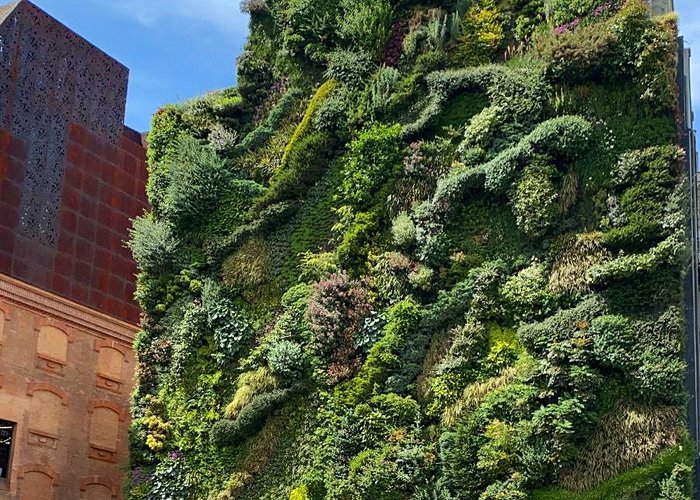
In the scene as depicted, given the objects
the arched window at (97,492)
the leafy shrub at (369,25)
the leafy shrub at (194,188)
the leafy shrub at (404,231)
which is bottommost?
the arched window at (97,492)

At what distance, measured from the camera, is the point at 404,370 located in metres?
21.8

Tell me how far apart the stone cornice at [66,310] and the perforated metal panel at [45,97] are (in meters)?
1.45

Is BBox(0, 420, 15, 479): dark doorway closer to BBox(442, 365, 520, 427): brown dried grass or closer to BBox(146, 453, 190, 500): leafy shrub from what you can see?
BBox(146, 453, 190, 500): leafy shrub

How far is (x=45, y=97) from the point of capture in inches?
1110

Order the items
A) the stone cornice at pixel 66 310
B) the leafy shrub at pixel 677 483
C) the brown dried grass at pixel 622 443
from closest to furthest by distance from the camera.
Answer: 1. the leafy shrub at pixel 677 483
2. the brown dried grass at pixel 622 443
3. the stone cornice at pixel 66 310

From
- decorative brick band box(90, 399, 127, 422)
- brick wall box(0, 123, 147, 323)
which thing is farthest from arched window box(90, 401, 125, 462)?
brick wall box(0, 123, 147, 323)

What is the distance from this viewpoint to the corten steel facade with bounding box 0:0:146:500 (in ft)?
85.4

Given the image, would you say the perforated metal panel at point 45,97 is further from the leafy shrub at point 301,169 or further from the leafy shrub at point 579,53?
the leafy shrub at point 579,53

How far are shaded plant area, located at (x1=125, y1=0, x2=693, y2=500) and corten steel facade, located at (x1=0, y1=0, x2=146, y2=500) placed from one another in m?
2.95

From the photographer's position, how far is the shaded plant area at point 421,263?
19609 millimetres

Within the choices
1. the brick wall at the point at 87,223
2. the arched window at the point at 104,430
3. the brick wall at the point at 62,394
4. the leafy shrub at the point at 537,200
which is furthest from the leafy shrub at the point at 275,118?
the arched window at the point at 104,430

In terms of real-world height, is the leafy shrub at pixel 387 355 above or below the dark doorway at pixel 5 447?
above

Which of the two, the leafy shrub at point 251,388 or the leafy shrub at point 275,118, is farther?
the leafy shrub at point 275,118

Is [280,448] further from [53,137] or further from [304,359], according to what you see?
[53,137]
